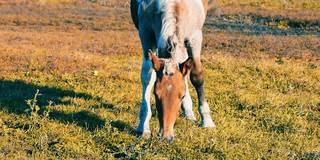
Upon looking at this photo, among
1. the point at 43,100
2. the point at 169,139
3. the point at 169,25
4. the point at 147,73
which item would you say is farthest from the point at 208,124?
the point at 43,100

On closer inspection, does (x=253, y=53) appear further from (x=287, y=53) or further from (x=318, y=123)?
(x=318, y=123)

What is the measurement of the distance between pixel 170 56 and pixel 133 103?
345cm

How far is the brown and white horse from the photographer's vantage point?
7.18m

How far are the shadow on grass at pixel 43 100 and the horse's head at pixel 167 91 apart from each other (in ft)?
5.74

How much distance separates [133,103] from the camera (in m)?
10.7

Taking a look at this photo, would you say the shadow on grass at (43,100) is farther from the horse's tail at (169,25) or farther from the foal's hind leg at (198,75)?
the horse's tail at (169,25)

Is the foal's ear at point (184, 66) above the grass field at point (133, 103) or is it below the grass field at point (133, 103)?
above

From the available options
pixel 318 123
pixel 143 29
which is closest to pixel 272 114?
pixel 318 123

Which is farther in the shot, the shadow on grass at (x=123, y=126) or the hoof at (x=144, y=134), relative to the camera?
the shadow on grass at (x=123, y=126)

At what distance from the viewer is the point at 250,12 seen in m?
40.8

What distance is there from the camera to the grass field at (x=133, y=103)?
7.47 metres

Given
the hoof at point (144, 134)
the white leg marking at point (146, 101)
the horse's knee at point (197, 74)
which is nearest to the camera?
the hoof at point (144, 134)

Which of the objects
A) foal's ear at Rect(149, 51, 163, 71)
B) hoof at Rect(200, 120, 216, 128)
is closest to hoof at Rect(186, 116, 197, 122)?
hoof at Rect(200, 120, 216, 128)

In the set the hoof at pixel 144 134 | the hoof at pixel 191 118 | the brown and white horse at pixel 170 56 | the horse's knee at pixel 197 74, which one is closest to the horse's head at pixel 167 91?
the brown and white horse at pixel 170 56
